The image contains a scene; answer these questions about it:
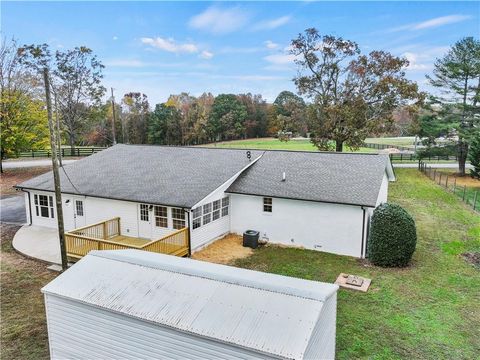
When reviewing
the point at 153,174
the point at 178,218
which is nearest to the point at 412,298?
the point at 178,218

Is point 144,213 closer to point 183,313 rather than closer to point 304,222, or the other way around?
point 304,222

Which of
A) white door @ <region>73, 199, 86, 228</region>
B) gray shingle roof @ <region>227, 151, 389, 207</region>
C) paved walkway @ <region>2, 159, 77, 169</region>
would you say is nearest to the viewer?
gray shingle roof @ <region>227, 151, 389, 207</region>

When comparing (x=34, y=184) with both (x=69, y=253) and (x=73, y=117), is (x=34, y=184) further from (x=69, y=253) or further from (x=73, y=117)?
(x=73, y=117)

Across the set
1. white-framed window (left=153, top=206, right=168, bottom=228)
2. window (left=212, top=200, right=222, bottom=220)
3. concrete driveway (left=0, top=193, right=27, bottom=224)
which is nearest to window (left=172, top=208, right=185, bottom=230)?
white-framed window (left=153, top=206, right=168, bottom=228)

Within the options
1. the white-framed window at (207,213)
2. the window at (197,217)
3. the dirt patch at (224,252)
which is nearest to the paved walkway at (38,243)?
the window at (197,217)

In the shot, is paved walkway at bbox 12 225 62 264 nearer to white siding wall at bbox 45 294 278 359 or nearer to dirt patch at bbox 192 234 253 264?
dirt patch at bbox 192 234 253 264

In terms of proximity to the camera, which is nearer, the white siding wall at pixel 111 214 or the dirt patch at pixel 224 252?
the dirt patch at pixel 224 252

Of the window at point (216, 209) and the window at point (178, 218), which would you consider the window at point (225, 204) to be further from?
the window at point (178, 218)
